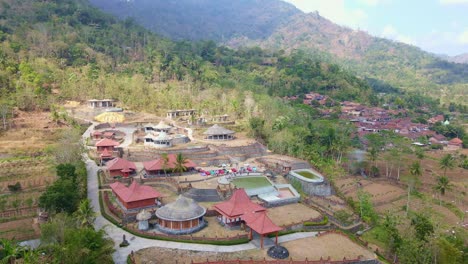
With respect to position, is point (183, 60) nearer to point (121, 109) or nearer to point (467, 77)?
point (121, 109)

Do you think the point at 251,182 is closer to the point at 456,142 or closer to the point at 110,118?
the point at 110,118

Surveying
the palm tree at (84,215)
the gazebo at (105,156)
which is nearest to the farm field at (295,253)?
the palm tree at (84,215)

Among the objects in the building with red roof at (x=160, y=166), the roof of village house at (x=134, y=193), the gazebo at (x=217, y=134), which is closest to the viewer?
the roof of village house at (x=134, y=193)

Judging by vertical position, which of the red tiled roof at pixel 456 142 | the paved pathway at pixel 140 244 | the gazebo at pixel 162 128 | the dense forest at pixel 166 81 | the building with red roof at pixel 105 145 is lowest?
the paved pathway at pixel 140 244

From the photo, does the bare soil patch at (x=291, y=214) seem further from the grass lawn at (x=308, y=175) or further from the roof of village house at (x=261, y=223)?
the grass lawn at (x=308, y=175)

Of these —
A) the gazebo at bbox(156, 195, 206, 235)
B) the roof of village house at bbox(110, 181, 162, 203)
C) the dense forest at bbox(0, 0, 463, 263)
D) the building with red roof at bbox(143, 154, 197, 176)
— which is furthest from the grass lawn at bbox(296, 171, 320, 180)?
the roof of village house at bbox(110, 181, 162, 203)

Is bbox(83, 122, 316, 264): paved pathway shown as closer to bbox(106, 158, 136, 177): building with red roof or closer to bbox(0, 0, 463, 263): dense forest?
bbox(0, 0, 463, 263): dense forest

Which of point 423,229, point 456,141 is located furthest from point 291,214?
point 456,141
